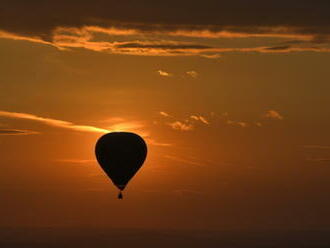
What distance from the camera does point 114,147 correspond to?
307 ft

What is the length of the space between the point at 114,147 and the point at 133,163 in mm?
2535

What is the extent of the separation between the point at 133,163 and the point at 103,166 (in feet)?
9.93

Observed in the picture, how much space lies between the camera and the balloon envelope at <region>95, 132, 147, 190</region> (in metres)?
93.4

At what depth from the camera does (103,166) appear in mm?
94438

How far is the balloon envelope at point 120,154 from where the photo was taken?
307 ft

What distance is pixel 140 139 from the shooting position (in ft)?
309

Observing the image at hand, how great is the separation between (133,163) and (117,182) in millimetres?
2501

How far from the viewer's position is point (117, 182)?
9356cm

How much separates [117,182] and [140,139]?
15.9 feet

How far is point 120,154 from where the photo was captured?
9331cm

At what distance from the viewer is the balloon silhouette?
3679 inches

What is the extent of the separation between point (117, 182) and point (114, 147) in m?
3.47

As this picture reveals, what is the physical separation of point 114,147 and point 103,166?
94.4 inches

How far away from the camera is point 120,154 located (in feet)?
306
